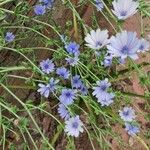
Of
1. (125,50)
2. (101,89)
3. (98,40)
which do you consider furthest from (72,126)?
(125,50)

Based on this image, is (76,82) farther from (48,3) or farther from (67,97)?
(48,3)

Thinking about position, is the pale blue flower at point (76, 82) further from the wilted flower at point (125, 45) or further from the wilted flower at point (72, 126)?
the wilted flower at point (125, 45)

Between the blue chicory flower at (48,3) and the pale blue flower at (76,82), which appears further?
the blue chicory flower at (48,3)

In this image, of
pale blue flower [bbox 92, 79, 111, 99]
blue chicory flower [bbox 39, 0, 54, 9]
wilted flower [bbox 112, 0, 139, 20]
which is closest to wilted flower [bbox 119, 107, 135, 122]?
pale blue flower [bbox 92, 79, 111, 99]

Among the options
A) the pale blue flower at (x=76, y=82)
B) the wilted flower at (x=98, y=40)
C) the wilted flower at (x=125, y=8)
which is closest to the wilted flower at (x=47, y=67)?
the pale blue flower at (x=76, y=82)

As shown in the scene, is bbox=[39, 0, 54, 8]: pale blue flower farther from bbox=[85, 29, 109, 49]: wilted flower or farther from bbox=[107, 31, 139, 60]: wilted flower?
bbox=[107, 31, 139, 60]: wilted flower

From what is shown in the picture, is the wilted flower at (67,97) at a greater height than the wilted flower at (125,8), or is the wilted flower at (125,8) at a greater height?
the wilted flower at (125,8)

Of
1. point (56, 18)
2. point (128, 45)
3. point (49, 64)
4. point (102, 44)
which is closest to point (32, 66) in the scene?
point (49, 64)
